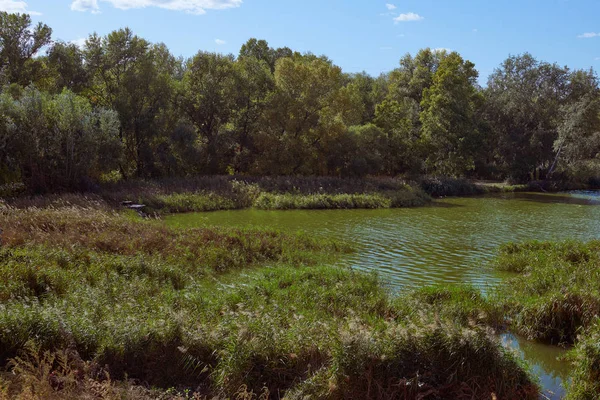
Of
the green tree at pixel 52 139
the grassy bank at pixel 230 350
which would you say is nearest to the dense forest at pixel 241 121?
the green tree at pixel 52 139

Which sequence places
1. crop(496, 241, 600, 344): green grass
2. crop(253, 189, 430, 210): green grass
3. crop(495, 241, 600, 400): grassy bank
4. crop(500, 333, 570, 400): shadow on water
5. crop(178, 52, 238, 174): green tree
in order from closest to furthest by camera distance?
crop(495, 241, 600, 400): grassy bank < crop(500, 333, 570, 400): shadow on water < crop(496, 241, 600, 344): green grass < crop(253, 189, 430, 210): green grass < crop(178, 52, 238, 174): green tree

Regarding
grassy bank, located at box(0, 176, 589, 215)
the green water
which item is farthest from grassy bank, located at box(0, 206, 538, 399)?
grassy bank, located at box(0, 176, 589, 215)

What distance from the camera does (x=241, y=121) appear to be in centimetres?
3888

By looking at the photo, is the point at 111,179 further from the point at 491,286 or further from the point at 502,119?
the point at 502,119

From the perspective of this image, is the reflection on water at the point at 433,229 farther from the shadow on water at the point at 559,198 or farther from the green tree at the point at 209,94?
the green tree at the point at 209,94

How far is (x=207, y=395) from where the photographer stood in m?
6.44

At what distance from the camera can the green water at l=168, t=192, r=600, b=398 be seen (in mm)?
13645

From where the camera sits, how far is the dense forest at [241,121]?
85.5 ft

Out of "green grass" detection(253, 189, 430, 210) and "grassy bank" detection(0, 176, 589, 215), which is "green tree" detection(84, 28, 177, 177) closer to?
"grassy bank" detection(0, 176, 589, 215)

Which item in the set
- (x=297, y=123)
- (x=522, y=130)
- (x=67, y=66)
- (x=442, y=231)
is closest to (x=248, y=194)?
(x=297, y=123)

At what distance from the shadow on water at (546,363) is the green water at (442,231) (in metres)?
0.02

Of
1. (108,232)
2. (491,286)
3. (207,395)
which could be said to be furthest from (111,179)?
(207,395)

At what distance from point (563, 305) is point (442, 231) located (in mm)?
12493

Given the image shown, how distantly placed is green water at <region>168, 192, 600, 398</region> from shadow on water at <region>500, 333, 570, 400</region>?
0.7 inches
